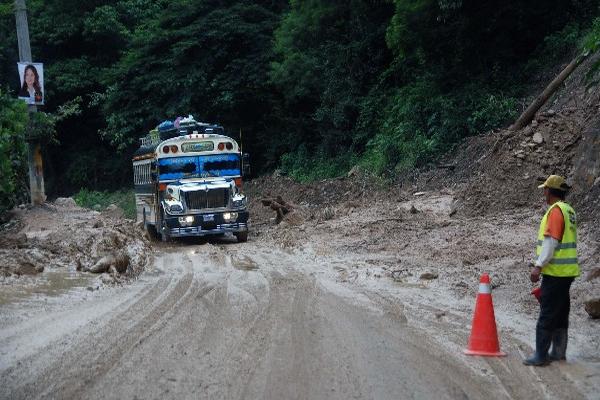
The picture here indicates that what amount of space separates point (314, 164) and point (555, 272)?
91.7 ft

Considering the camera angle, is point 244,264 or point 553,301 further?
point 244,264

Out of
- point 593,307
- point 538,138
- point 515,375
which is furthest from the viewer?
point 538,138

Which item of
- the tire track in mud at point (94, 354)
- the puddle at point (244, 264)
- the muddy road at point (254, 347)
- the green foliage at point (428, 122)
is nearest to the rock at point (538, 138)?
the green foliage at point (428, 122)

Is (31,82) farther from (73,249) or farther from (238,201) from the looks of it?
(73,249)

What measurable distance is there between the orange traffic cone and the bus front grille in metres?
14.1

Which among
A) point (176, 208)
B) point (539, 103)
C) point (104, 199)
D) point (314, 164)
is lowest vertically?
point (104, 199)

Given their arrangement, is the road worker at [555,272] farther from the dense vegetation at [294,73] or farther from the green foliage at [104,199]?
the green foliage at [104,199]

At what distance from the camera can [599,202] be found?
581 inches

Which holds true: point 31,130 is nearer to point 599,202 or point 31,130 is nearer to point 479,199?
point 479,199

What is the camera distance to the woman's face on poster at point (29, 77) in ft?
79.8

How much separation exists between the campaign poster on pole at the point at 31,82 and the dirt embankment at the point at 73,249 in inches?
153

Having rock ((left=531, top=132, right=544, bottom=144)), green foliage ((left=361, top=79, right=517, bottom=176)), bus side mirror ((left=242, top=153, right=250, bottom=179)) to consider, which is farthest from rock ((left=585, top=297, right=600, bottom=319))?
green foliage ((left=361, top=79, right=517, bottom=176))

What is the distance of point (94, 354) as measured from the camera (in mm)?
8109

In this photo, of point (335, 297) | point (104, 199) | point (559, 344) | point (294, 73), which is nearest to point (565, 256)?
point (559, 344)
